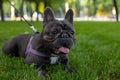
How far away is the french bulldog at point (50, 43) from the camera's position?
15.9 feet

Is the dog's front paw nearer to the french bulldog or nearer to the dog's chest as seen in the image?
the french bulldog

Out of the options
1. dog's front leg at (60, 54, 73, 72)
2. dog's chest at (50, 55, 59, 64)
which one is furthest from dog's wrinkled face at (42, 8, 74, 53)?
dog's front leg at (60, 54, 73, 72)

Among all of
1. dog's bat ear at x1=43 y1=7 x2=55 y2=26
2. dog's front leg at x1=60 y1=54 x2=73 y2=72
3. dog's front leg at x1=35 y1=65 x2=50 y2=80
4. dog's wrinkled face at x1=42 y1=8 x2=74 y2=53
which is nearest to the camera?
dog's wrinkled face at x1=42 y1=8 x2=74 y2=53

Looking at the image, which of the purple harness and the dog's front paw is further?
the purple harness

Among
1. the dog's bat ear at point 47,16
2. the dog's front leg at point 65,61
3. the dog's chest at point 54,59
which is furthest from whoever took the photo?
the dog's front leg at point 65,61

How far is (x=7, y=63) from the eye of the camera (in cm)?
598

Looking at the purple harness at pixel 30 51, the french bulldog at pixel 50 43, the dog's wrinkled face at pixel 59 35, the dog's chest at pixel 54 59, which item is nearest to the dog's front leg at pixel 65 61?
the french bulldog at pixel 50 43

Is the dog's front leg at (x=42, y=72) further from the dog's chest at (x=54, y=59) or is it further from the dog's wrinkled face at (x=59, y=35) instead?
the dog's wrinkled face at (x=59, y=35)

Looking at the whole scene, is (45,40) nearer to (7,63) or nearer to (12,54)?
(7,63)

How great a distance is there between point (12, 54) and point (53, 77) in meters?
2.10

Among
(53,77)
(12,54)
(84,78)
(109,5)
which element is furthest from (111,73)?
(109,5)

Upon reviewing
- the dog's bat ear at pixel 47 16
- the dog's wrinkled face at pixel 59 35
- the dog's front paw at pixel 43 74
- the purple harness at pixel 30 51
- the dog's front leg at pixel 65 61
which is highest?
the dog's bat ear at pixel 47 16

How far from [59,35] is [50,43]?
29 cm

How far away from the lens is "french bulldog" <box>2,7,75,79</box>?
484 cm
